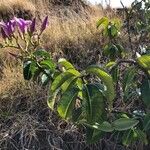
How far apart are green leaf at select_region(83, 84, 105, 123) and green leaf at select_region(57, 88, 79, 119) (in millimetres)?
40

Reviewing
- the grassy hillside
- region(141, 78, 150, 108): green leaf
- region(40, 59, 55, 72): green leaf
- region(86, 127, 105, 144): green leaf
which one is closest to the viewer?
region(141, 78, 150, 108): green leaf

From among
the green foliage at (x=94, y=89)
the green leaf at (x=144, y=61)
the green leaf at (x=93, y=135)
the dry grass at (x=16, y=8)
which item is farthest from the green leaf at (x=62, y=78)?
the dry grass at (x=16, y=8)

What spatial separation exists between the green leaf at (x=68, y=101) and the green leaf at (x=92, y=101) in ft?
0.13

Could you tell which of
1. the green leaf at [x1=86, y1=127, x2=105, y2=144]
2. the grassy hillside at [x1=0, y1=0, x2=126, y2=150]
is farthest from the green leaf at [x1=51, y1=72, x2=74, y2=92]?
the grassy hillside at [x1=0, y1=0, x2=126, y2=150]

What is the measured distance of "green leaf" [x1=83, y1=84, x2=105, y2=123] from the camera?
65.7 inches

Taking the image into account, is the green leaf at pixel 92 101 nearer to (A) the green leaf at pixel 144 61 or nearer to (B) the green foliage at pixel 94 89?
(B) the green foliage at pixel 94 89

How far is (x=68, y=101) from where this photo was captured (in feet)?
5.54

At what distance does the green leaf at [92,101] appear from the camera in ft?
Result: 5.47

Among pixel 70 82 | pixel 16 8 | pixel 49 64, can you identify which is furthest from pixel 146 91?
pixel 16 8

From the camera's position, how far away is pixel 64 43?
4875 mm

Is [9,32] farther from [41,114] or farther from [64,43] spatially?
[64,43]

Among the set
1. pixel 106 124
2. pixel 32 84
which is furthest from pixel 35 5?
pixel 106 124

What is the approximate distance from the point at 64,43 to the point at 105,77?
3.27 metres

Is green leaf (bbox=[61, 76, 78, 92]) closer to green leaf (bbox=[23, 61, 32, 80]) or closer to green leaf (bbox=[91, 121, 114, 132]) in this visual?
green leaf (bbox=[91, 121, 114, 132])
